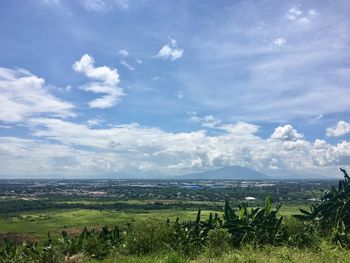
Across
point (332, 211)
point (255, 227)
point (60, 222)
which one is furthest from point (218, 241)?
point (60, 222)

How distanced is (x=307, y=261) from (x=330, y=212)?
6201 mm

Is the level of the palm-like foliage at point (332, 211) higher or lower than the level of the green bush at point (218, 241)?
higher

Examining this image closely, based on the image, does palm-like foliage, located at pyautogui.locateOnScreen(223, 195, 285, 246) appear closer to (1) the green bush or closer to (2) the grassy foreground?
(1) the green bush

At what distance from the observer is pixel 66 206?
140000 millimetres

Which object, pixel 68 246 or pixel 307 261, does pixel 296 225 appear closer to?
pixel 307 261

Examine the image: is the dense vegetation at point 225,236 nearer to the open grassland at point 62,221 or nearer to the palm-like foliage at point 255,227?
the palm-like foliage at point 255,227

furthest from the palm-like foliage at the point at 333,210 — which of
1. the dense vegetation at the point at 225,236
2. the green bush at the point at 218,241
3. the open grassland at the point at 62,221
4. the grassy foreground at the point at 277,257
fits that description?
the open grassland at the point at 62,221

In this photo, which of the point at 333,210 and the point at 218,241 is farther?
the point at 333,210

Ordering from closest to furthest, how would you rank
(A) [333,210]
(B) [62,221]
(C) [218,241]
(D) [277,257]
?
(D) [277,257]
(C) [218,241]
(A) [333,210]
(B) [62,221]

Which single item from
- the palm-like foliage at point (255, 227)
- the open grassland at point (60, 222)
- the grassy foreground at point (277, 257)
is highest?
the palm-like foliage at point (255, 227)

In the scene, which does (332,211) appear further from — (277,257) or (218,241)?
(277,257)

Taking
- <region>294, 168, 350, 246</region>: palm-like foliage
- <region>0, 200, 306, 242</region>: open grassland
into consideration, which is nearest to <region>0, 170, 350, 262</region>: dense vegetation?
<region>294, 168, 350, 246</region>: palm-like foliage

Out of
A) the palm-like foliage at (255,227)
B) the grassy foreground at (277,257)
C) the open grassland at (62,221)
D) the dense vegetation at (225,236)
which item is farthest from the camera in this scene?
the open grassland at (62,221)

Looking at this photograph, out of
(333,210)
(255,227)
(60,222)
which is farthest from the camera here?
(60,222)
